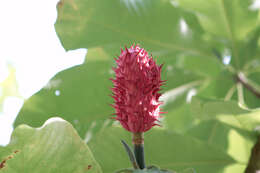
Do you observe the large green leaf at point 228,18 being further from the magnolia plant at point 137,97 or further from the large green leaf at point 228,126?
the magnolia plant at point 137,97

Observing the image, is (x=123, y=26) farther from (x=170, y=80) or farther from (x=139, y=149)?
(x=139, y=149)

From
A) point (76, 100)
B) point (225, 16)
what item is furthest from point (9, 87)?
point (225, 16)

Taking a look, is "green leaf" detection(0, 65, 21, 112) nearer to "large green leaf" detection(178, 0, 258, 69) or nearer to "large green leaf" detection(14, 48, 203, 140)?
"large green leaf" detection(14, 48, 203, 140)

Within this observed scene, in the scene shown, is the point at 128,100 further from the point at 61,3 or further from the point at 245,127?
the point at 61,3

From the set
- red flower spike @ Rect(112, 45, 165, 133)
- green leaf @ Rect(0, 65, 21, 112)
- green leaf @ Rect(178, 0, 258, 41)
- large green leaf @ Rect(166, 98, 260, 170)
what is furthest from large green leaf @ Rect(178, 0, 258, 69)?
green leaf @ Rect(0, 65, 21, 112)

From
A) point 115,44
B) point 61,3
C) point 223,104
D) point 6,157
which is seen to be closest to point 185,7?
point 115,44

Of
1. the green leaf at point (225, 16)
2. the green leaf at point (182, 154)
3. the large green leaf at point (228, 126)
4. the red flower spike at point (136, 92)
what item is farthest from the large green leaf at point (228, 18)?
the red flower spike at point (136, 92)
